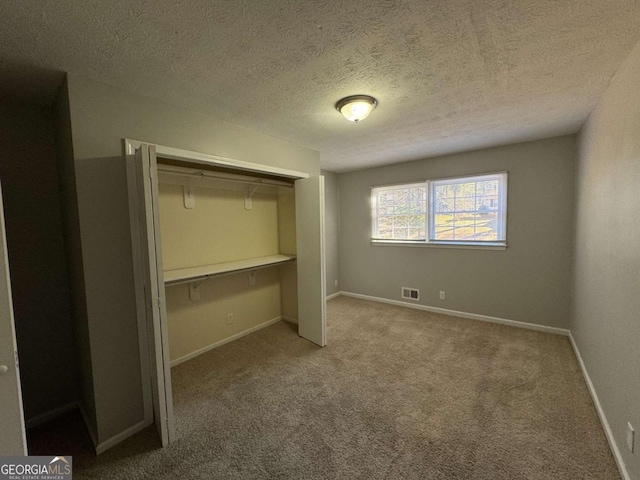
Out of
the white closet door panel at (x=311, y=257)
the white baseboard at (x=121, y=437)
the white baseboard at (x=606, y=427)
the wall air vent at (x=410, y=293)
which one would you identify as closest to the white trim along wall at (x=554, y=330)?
the white baseboard at (x=606, y=427)

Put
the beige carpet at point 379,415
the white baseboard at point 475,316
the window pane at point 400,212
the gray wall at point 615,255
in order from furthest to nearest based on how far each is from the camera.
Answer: the window pane at point 400,212 → the white baseboard at point 475,316 → the beige carpet at point 379,415 → the gray wall at point 615,255

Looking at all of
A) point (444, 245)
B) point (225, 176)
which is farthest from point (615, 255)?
Result: point (225, 176)

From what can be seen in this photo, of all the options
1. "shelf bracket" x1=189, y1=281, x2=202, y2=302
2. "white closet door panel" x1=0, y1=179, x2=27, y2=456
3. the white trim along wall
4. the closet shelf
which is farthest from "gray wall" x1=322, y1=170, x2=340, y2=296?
"white closet door panel" x1=0, y1=179, x2=27, y2=456

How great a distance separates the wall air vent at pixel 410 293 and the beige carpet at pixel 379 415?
1.19 meters

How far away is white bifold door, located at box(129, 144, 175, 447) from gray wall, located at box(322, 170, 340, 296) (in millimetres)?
3443

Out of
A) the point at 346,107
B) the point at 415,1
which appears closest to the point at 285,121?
the point at 346,107

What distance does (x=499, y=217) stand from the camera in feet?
11.8

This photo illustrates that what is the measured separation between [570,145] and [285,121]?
3261 millimetres

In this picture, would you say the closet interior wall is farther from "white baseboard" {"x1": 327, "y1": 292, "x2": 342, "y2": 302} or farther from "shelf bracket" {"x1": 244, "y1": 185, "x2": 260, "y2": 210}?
"white baseboard" {"x1": 327, "y1": 292, "x2": 342, "y2": 302}

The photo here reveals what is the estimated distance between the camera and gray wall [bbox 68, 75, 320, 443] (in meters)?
1.70

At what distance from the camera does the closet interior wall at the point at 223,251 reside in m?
2.79

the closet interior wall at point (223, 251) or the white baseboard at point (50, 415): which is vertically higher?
the closet interior wall at point (223, 251)

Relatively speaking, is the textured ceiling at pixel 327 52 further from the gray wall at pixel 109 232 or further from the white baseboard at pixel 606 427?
the white baseboard at pixel 606 427

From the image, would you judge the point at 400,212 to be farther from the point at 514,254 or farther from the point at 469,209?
the point at 514,254
